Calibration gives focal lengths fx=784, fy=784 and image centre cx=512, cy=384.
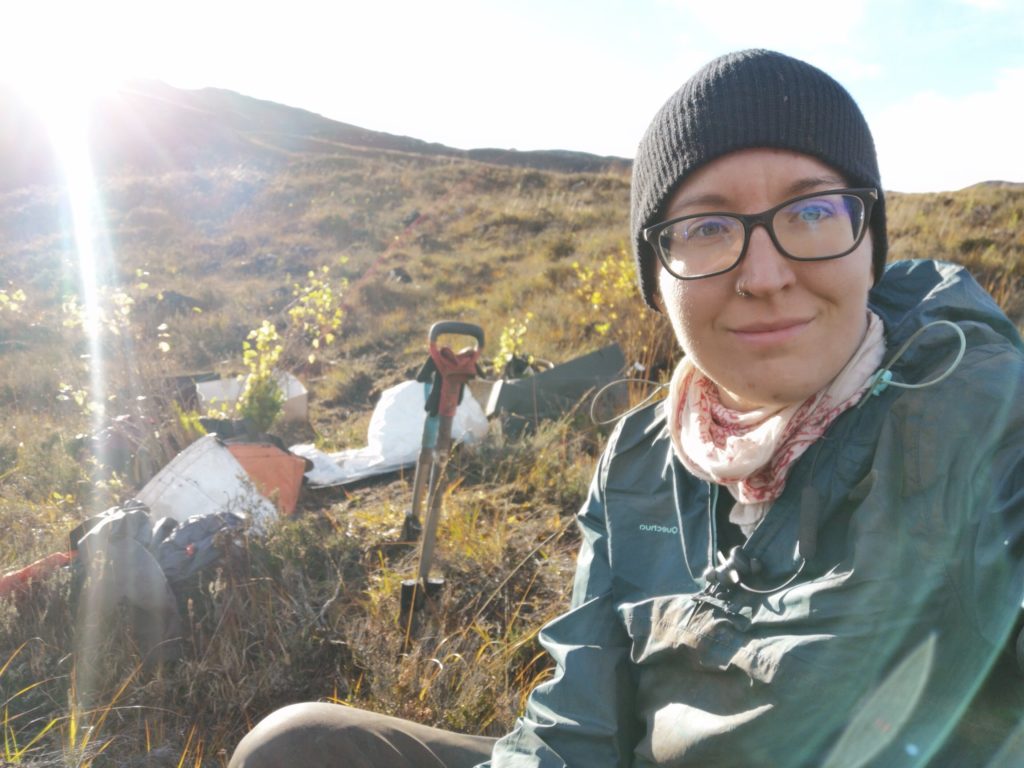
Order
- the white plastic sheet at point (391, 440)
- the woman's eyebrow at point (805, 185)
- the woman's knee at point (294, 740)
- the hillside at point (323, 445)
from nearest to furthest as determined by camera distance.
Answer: the woman's eyebrow at point (805, 185) → the woman's knee at point (294, 740) → the hillside at point (323, 445) → the white plastic sheet at point (391, 440)

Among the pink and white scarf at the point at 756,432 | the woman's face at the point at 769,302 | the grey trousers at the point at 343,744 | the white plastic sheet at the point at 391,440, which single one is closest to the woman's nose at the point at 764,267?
the woman's face at the point at 769,302

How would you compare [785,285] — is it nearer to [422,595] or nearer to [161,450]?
[422,595]

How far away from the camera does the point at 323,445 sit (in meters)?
5.38

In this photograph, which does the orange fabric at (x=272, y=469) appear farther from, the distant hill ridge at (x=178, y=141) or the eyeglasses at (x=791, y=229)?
the distant hill ridge at (x=178, y=141)

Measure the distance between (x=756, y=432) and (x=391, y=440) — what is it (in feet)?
12.1

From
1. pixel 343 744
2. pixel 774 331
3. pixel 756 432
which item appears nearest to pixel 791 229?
pixel 774 331

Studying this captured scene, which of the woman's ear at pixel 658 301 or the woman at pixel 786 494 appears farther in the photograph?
the woman's ear at pixel 658 301

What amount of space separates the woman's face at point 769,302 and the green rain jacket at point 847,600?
95mm

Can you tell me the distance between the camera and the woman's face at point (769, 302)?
125 centimetres

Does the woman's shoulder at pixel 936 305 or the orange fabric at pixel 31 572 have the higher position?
the woman's shoulder at pixel 936 305

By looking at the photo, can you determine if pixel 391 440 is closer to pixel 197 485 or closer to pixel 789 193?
pixel 197 485

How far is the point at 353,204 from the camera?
23.0 meters

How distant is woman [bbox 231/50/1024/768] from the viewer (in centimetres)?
104

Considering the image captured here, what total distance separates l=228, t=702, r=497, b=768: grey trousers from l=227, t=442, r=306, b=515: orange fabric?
90.6 inches
